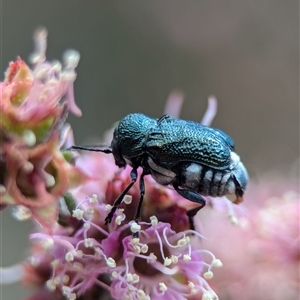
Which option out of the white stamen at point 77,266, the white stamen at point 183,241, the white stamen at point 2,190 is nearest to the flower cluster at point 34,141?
the white stamen at point 2,190

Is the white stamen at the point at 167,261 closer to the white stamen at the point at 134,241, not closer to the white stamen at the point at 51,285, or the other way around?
the white stamen at the point at 134,241

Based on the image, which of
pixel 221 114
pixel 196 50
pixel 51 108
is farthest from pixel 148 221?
pixel 196 50

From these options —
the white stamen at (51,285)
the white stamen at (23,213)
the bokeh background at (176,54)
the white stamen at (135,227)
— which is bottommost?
the white stamen at (51,285)

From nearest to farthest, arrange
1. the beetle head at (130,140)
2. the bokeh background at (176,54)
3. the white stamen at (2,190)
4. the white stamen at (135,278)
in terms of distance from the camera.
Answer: the white stamen at (2,190)
the white stamen at (135,278)
the beetle head at (130,140)
the bokeh background at (176,54)

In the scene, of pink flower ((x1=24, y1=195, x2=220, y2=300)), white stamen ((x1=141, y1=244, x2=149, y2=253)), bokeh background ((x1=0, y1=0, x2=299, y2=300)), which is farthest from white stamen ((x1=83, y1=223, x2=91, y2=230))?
bokeh background ((x1=0, y1=0, x2=299, y2=300))

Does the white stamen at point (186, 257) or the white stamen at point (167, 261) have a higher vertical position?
the white stamen at point (186, 257)

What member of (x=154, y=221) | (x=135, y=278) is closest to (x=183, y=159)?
(x=154, y=221)

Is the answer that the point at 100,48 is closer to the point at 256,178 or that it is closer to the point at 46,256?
the point at 256,178

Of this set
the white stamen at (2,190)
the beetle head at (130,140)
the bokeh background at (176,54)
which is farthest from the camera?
the bokeh background at (176,54)

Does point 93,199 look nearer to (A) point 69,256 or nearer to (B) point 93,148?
(A) point 69,256
